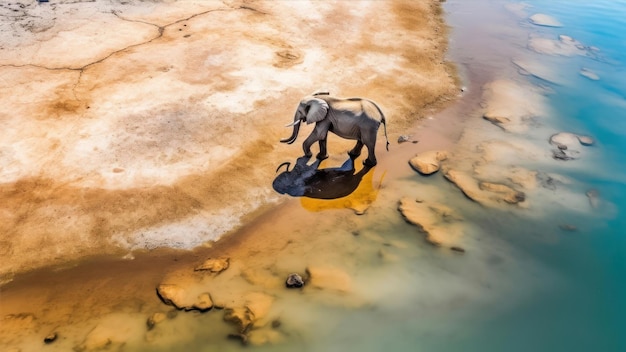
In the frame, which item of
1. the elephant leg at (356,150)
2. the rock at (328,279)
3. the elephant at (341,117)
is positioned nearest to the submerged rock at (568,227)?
the elephant at (341,117)

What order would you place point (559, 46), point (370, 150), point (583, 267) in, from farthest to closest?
point (559, 46)
point (370, 150)
point (583, 267)

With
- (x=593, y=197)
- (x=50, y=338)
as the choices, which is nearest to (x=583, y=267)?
(x=593, y=197)

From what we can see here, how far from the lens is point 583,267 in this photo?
23.9 feet

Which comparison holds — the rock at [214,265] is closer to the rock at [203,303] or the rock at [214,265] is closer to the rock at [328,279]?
the rock at [203,303]

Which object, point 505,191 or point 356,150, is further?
point 356,150

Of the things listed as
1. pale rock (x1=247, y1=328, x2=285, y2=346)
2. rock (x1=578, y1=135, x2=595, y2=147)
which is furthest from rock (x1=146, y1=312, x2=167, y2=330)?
rock (x1=578, y1=135, x2=595, y2=147)

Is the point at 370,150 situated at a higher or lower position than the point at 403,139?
higher

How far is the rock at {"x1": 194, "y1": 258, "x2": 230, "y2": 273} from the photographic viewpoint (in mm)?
6711

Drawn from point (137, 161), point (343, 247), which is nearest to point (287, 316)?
point (343, 247)

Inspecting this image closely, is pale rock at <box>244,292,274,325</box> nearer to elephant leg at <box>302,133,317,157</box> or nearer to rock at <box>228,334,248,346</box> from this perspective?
rock at <box>228,334,248,346</box>

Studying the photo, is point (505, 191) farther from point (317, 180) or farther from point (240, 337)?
point (240, 337)

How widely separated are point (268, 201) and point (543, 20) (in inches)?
574

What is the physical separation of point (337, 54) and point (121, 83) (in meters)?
6.04

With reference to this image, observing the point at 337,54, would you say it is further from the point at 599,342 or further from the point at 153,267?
the point at 599,342
